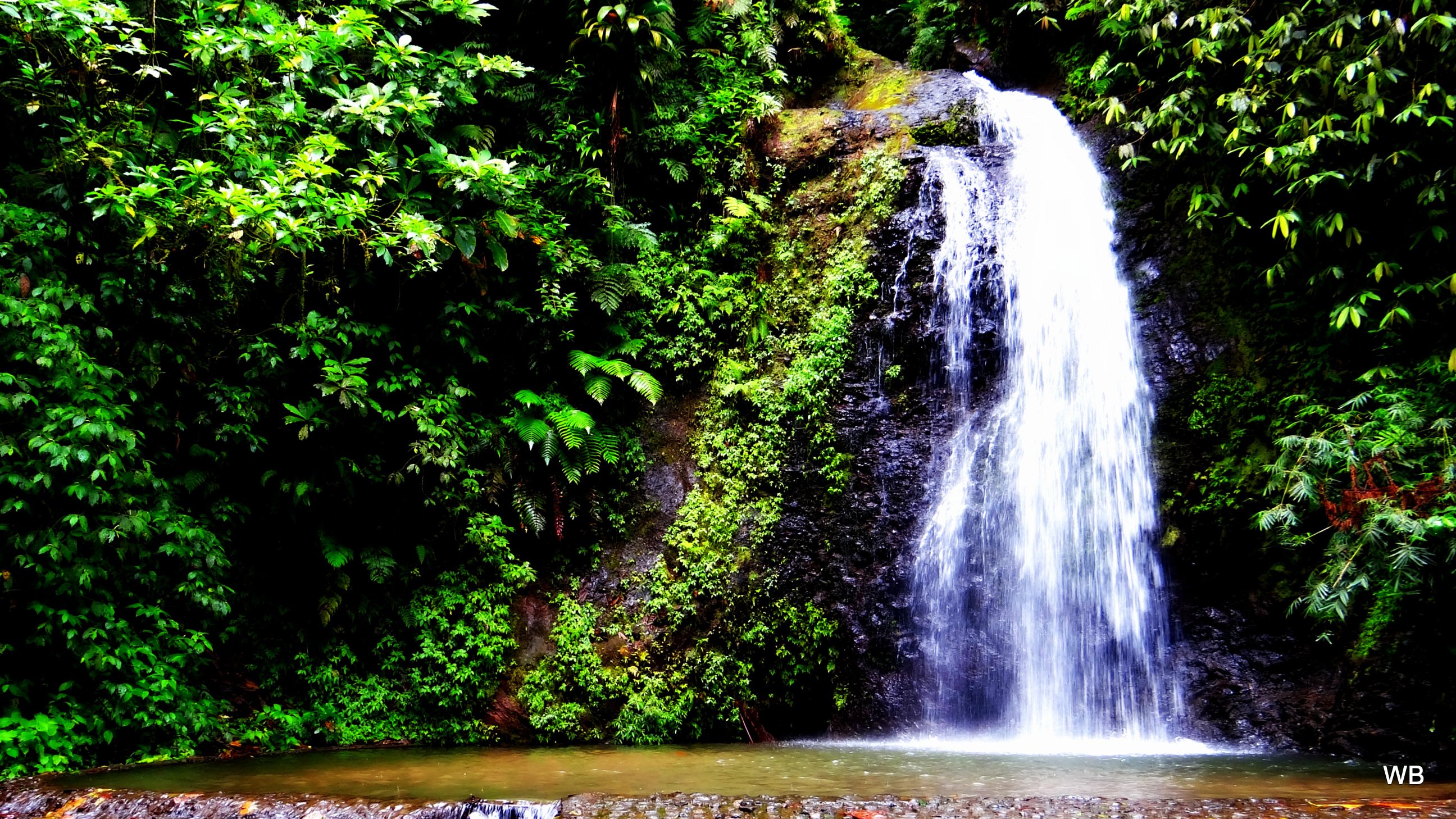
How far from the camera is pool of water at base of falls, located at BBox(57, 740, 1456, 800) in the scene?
12.7 feet

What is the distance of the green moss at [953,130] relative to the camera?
8.86 m

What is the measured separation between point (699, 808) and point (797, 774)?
135 centimetres

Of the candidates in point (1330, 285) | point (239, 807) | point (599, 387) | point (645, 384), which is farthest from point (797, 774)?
point (1330, 285)

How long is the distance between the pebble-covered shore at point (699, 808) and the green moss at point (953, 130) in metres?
7.40

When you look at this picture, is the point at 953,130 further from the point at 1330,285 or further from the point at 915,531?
the point at 915,531

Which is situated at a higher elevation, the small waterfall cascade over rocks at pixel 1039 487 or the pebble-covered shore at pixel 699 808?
the small waterfall cascade over rocks at pixel 1039 487

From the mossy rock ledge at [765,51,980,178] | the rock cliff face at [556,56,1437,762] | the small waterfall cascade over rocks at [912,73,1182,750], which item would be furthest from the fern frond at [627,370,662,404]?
the mossy rock ledge at [765,51,980,178]

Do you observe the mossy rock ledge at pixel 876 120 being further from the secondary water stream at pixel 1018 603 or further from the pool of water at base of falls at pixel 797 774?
the pool of water at base of falls at pixel 797 774

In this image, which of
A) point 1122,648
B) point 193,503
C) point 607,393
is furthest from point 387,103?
point 1122,648

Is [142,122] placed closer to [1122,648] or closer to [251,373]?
[251,373]

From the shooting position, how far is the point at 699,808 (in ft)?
10.8

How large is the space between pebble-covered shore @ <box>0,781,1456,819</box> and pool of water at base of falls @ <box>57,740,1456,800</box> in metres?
0.29

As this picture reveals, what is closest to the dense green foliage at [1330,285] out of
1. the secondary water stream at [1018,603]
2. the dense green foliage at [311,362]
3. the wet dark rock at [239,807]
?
the secondary water stream at [1018,603]

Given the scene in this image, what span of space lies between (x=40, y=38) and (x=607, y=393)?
16.7ft
